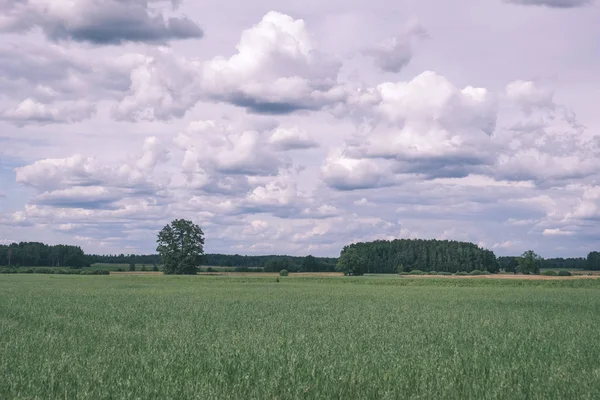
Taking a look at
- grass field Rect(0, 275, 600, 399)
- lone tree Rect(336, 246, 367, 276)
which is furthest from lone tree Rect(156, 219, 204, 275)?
grass field Rect(0, 275, 600, 399)

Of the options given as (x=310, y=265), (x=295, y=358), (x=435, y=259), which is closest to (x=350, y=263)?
(x=310, y=265)

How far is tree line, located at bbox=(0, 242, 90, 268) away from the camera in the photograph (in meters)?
181

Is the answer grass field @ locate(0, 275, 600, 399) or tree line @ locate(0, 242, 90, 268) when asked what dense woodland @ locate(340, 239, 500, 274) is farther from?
grass field @ locate(0, 275, 600, 399)

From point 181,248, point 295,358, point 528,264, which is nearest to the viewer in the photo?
point 295,358

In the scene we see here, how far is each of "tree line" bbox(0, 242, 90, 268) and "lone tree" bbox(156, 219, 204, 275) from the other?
6596 centimetres

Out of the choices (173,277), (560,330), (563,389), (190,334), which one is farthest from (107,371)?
(173,277)

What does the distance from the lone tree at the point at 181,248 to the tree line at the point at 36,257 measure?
2597 inches

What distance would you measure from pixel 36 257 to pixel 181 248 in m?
90.7

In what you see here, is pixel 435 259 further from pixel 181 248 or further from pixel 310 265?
pixel 181 248

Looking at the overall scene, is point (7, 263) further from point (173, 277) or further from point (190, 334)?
point (190, 334)

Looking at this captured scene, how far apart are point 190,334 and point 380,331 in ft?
23.7

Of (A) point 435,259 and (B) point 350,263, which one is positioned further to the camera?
(A) point 435,259

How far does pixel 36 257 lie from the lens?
19312 centimetres

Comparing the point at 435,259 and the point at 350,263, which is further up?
the point at 435,259
